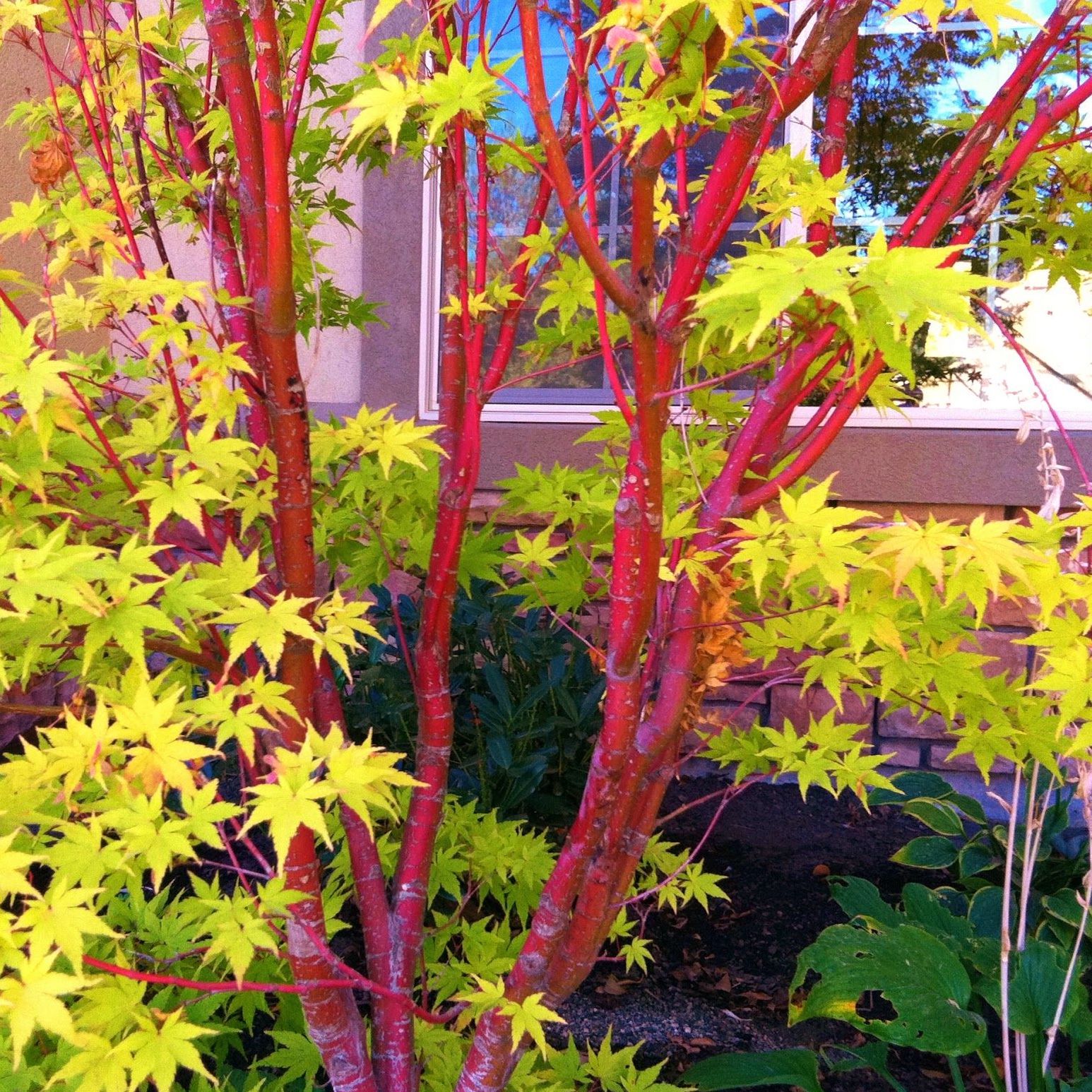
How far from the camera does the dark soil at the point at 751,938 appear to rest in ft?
7.15

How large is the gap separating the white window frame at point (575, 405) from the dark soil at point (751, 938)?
145cm

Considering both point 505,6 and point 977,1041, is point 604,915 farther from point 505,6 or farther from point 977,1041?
point 505,6

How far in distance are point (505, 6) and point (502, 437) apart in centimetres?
178

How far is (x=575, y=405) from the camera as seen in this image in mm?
3762

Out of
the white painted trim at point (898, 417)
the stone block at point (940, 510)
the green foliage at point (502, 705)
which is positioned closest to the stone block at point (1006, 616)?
the stone block at point (940, 510)

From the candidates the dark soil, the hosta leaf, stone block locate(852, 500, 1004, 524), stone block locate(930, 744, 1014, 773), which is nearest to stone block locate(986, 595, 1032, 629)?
stone block locate(852, 500, 1004, 524)

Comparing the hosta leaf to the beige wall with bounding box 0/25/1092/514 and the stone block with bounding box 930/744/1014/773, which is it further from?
the beige wall with bounding box 0/25/1092/514

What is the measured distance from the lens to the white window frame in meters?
3.43

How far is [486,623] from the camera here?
2.91m

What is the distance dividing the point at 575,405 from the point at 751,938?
6.88 ft

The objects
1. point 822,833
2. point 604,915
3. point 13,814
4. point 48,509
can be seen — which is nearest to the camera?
point 13,814

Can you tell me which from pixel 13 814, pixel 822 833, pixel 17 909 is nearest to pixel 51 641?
pixel 13 814

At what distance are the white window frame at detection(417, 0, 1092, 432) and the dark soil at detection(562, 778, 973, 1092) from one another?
1447mm

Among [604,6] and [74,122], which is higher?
[604,6]
